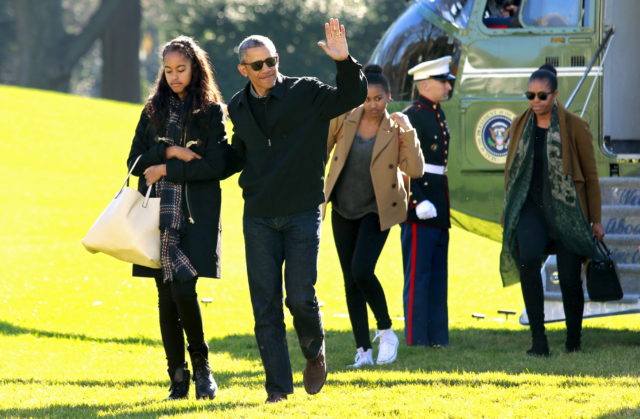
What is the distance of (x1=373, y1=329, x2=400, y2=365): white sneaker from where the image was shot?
26.0 ft

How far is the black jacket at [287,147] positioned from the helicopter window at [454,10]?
3.76m

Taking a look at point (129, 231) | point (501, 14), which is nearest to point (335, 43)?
point (129, 231)

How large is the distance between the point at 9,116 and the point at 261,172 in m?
23.2

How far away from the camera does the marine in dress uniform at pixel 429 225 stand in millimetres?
8430

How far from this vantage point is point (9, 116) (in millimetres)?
28062

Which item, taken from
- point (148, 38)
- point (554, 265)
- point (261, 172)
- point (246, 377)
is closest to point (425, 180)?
point (554, 265)

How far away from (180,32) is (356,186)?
36.1 m

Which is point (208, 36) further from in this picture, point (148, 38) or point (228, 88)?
point (148, 38)

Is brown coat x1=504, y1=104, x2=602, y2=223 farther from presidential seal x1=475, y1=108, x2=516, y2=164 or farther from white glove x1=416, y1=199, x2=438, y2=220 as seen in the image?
presidential seal x1=475, y1=108, x2=516, y2=164

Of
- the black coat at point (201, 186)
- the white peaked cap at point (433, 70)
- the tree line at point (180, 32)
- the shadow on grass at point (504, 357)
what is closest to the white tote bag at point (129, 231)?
the black coat at point (201, 186)

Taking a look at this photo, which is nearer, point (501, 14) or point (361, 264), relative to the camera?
point (361, 264)

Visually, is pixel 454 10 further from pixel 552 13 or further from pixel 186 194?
pixel 186 194

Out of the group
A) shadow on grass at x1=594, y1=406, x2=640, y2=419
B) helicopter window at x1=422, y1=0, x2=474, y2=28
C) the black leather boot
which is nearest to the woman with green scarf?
the black leather boot

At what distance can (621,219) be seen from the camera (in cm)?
842
